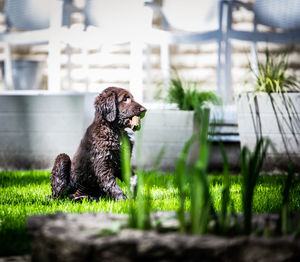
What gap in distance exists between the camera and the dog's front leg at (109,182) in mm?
4035

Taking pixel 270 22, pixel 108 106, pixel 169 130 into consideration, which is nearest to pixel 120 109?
pixel 108 106

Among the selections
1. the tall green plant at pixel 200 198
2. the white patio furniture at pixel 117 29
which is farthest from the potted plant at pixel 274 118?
the tall green plant at pixel 200 198

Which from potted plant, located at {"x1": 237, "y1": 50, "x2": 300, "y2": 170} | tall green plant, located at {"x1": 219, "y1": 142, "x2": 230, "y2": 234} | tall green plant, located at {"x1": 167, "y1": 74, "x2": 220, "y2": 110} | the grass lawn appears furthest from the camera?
tall green plant, located at {"x1": 167, "y1": 74, "x2": 220, "y2": 110}

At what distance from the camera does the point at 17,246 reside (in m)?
2.82

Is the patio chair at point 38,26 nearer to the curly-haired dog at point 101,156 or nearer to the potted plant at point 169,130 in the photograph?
the potted plant at point 169,130

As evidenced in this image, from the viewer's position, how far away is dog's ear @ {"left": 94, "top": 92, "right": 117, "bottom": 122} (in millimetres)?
3930

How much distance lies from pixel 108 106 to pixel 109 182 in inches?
21.5

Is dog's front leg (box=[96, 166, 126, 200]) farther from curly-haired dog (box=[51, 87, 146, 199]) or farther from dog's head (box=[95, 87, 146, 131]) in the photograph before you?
dog's head (box=[95, 87, 146, 131])

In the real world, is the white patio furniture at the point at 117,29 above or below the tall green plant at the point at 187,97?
above

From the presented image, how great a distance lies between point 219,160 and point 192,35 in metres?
1.51

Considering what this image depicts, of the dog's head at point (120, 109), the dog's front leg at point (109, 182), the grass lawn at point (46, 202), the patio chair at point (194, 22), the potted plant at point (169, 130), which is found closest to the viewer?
the grass lawn at point (46, 202)

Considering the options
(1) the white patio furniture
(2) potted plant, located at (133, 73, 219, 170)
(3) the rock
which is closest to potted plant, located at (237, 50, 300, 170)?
(2) potted plant, located at (133, 73, 219, 170)

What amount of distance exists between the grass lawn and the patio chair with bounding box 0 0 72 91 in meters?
1.76

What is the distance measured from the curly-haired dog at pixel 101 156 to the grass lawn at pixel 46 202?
0.40ft
